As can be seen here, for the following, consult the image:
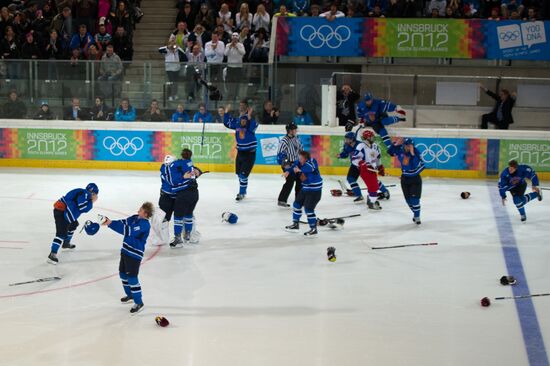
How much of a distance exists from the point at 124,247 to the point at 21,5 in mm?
13955

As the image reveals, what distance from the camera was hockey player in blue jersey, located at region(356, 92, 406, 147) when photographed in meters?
16.7

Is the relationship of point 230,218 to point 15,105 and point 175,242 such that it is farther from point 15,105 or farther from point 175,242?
point 15,105

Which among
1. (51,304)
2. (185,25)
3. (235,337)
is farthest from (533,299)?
(185,25)

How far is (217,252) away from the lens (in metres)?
12.0

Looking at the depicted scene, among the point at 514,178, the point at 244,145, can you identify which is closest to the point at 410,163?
the point at 514,178

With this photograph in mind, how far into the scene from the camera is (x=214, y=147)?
693 inches

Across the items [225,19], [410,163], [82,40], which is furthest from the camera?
[225,19]

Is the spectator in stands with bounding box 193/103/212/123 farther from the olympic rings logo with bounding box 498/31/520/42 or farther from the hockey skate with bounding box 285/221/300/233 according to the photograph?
the olympic rings logo with bounding box 498/31/520/42

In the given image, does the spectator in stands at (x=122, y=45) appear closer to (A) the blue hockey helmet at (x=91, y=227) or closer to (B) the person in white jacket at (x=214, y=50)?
(B) the person in white jacket at (x=214, y=50)

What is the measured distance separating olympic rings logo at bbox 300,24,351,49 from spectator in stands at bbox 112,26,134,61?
3.87 metres

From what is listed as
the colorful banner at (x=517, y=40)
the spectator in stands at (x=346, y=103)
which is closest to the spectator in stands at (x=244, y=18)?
the spectator in stands at (x=346, y=103)

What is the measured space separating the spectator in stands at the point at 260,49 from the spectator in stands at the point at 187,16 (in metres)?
2.13

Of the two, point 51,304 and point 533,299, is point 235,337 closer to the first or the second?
point 51,304

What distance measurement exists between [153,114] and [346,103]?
371 cm
